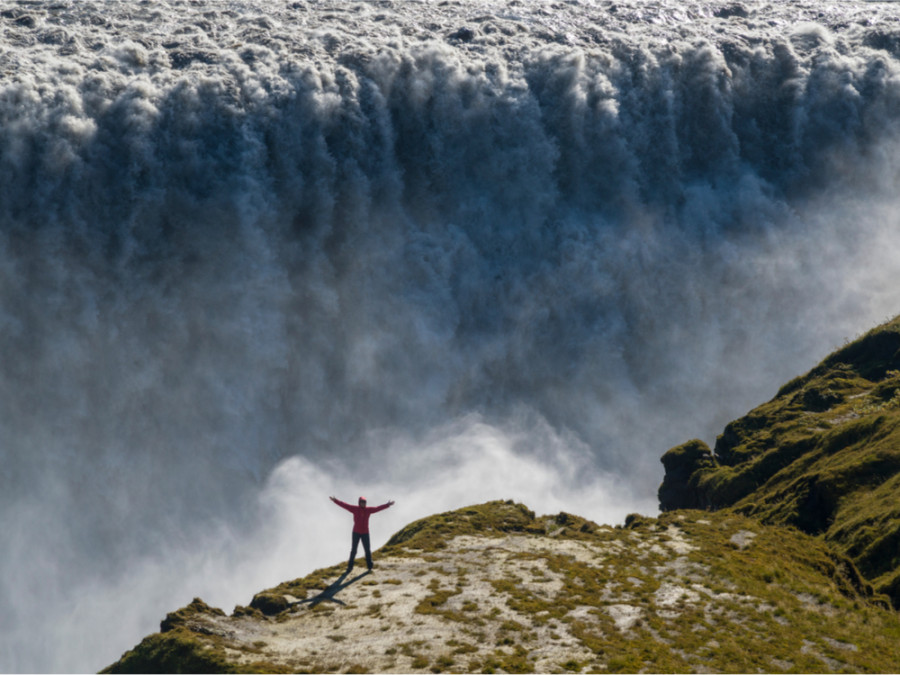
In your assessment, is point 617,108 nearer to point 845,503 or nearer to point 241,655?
point 845,503

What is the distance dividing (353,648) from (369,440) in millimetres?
40268

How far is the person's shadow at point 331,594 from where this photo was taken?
30656 millimetres

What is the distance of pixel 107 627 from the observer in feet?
183

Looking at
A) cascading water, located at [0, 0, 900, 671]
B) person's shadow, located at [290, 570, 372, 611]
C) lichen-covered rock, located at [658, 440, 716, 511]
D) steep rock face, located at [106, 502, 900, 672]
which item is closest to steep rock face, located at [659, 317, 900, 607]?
lichen-covered rock, located at [658, 440, 716, 511]

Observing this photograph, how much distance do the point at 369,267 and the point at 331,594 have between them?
133ft

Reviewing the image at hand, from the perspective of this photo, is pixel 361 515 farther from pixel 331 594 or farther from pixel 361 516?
pixel 331 594

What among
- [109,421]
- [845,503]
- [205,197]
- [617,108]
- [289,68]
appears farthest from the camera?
[617,108]

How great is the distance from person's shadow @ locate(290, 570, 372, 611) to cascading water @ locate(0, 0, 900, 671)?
26319mm

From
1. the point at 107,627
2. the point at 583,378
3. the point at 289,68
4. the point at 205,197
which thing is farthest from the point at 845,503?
the point at 289,68

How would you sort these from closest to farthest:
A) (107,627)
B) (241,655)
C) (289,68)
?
1. (241,655)
2. (107,627)
3. (289,68)

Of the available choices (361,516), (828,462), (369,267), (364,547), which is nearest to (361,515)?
(361,516)

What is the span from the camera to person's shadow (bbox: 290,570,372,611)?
1207 inches

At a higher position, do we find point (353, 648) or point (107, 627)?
point (107, 627)

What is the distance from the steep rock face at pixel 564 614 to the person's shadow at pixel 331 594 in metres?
0.08
